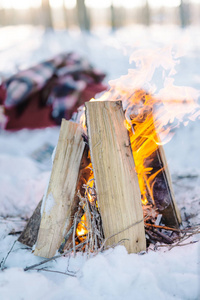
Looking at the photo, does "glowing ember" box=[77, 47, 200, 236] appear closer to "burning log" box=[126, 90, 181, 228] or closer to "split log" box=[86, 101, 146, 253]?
"burning log" box=[126, 90, 181, 228]

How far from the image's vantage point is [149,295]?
111cm

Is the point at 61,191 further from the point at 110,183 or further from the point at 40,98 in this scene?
the point at 40,98

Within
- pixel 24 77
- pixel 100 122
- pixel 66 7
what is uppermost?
pixel 66 7

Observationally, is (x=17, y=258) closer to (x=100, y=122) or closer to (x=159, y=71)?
(x=100, y=122)

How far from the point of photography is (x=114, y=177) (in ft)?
4.80

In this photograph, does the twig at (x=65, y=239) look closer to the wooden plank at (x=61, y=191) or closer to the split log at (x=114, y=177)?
the wooden plank at (x=61, y=191)

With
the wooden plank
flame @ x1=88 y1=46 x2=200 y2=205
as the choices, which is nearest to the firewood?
the wooden plank

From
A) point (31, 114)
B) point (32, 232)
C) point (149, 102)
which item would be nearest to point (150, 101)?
point (149, 102)

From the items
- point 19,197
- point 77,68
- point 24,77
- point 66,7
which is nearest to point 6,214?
point 19,197

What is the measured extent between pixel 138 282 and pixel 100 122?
82 centimetres

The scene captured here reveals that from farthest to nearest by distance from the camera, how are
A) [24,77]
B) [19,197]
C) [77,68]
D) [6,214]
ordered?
[77,68]
[24,77]
[19,197]
[6,214]

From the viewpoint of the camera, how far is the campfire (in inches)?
Answer: 56.9

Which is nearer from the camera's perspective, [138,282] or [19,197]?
[138,282]

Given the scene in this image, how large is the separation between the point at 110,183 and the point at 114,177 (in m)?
0.04
